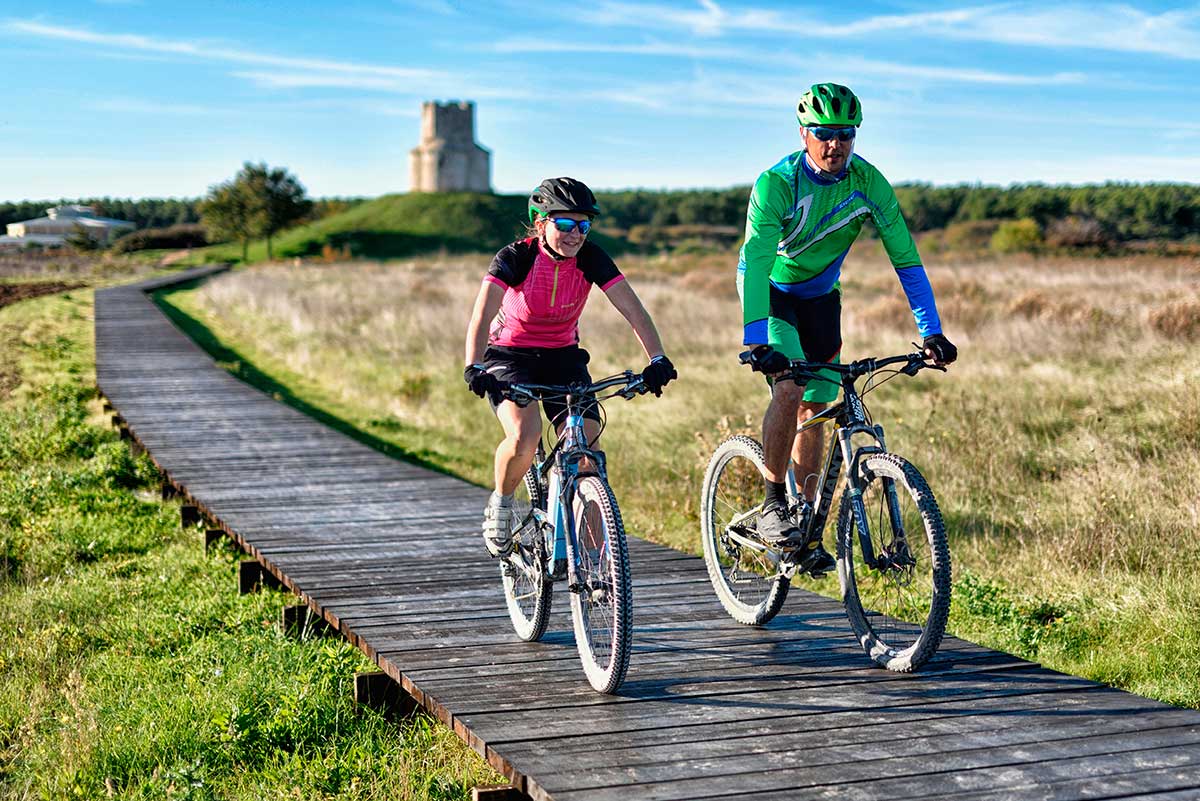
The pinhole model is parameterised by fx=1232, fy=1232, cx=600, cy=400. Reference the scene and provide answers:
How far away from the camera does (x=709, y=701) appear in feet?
15.4

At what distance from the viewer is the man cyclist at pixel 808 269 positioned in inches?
195

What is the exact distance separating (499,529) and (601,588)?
0.93m

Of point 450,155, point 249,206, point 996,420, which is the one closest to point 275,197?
point 249,206

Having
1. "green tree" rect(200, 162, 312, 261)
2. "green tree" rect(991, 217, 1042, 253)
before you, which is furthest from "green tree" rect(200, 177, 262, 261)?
"green tree" rect(991, 217, 1042, 253)

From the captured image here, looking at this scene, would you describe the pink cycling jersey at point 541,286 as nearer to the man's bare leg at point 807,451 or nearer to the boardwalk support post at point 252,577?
the man's bare leg at point 807,451

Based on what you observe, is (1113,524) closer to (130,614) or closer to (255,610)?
(255,610)

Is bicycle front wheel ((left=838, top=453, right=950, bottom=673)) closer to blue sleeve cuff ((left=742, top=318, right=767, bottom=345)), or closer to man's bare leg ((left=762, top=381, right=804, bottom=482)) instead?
man's bare leg ((left=762, top=381, right=804, bottom=482))

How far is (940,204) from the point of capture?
94.9 meters

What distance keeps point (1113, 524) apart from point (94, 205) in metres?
123

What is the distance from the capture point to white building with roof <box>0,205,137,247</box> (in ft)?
272

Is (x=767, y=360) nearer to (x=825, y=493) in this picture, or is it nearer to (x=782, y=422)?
(x=782, y=422)

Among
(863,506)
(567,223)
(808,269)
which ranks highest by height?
(567,223)

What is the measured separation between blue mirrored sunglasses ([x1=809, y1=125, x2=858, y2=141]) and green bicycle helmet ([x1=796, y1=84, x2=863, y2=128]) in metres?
0.03

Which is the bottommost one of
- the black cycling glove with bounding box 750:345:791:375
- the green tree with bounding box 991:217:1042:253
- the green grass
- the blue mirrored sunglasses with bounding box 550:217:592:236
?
the green grass
